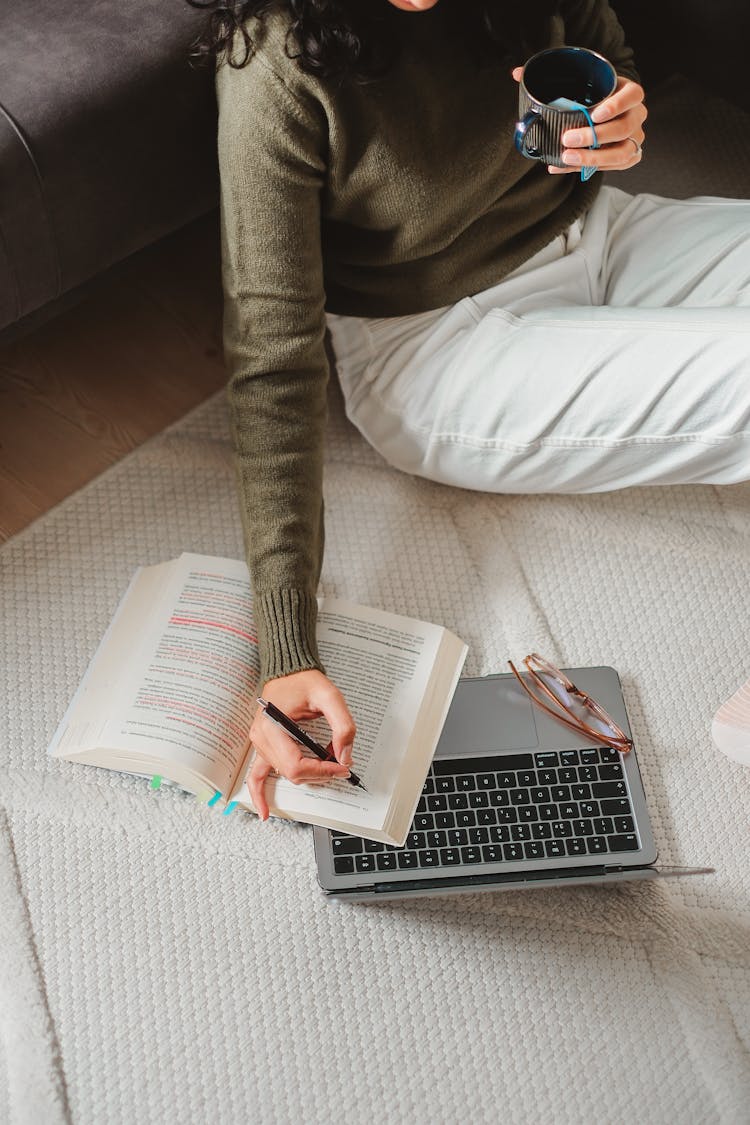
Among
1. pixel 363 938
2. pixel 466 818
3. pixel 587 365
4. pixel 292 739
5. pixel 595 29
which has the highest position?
pixel 595 29

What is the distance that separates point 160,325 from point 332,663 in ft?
1.91

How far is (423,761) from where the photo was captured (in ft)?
3.47

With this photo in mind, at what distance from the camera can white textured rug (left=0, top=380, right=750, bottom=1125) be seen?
1.00 meters

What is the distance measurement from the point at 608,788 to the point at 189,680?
0.46 metres

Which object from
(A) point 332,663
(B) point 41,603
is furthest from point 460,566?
(B) point 41,603

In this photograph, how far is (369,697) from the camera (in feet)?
3.55

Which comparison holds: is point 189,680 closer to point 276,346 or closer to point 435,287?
point 276,346

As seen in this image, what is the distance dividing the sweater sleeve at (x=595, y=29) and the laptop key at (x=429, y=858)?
2.82 feet

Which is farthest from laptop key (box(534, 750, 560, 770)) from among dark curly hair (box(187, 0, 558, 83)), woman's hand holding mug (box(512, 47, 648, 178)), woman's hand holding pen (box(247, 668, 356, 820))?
dark curly hair (box(187, 0, 558, 83))

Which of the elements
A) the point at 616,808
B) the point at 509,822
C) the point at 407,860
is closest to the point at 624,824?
the point at 616,808

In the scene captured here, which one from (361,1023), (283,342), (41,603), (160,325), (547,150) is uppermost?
(547,150)

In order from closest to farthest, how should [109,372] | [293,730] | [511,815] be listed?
1. [293,730]
2. [511,815]
3. [109,372]

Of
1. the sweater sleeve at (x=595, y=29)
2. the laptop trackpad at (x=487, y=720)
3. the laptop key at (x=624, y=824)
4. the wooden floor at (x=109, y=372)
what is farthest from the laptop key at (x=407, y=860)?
the sweater sleeve at (x=595, y=29)

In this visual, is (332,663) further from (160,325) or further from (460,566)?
(160,325)
